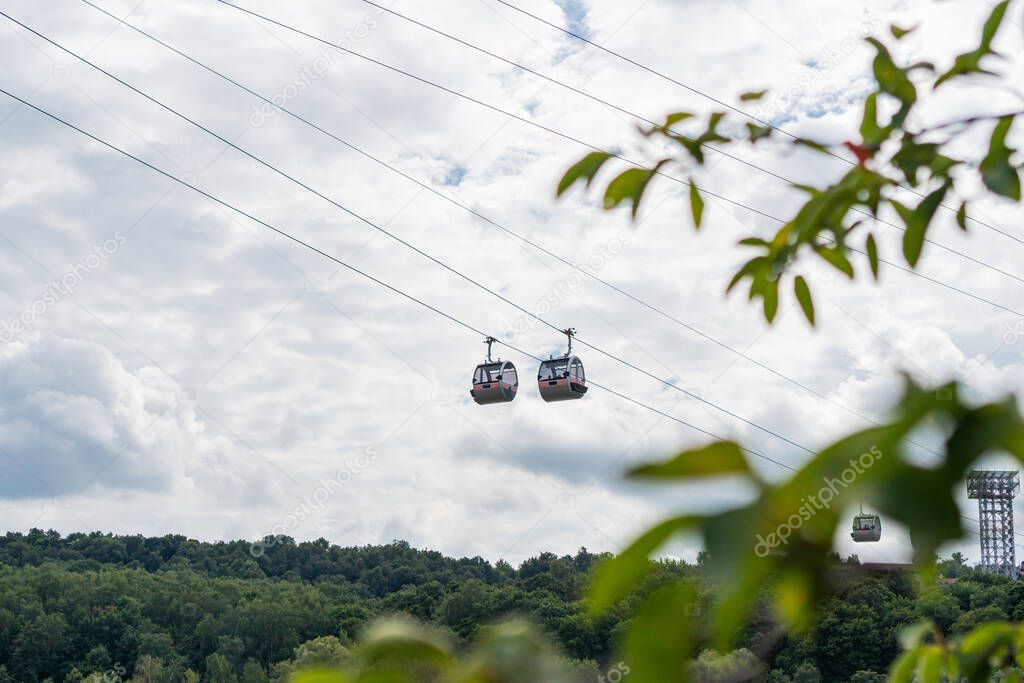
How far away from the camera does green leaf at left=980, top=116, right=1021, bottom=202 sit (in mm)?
1616

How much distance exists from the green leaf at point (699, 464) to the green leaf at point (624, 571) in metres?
0.05

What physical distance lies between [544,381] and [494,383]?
190 cm

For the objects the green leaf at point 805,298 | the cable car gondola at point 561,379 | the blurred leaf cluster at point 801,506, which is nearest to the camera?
the blurred leaf cluster at point 801,506

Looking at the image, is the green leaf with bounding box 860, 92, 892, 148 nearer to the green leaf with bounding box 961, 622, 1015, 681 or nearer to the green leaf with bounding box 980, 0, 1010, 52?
the green leaf with bounding box 980, 0, 1010, 52

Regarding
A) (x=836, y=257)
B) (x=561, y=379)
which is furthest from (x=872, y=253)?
(x=561, y=379)

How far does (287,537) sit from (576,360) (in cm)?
7429

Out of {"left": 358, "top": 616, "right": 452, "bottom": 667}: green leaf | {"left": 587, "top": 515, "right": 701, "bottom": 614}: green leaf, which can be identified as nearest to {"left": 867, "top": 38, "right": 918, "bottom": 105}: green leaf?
{"left": 587, "top": 515, "right": 701, "bottom": 614}: green leaf

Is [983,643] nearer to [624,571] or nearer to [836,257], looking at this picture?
[836,257]

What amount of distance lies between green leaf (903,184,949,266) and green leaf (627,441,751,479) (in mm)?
1220

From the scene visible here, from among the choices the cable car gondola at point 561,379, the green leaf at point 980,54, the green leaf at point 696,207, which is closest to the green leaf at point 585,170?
the green leaf at point 696,207

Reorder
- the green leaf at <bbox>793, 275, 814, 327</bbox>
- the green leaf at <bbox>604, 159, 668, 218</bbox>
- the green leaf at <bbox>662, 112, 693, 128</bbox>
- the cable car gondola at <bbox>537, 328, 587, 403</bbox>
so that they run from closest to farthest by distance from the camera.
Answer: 1. the green leaf at <bbox>662, 112, 693, 128</bbox>
2. the green leaf at <bbox>604, 159, 668, 218</bbox>
3. the green leaf at <bbox>793, 275, 814, 327</bbox>
4. the cable car gondola at <bbox>537, 328, 587, 403</bbox>

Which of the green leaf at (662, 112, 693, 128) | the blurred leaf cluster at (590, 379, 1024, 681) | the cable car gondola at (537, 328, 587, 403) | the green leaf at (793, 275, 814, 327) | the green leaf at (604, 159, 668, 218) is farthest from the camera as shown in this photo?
the cable car gondola at (537, 328, 587, 403)

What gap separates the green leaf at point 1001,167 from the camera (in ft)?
5.30

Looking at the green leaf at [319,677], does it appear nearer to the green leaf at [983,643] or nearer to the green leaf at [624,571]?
the green leaf at [624,571]
